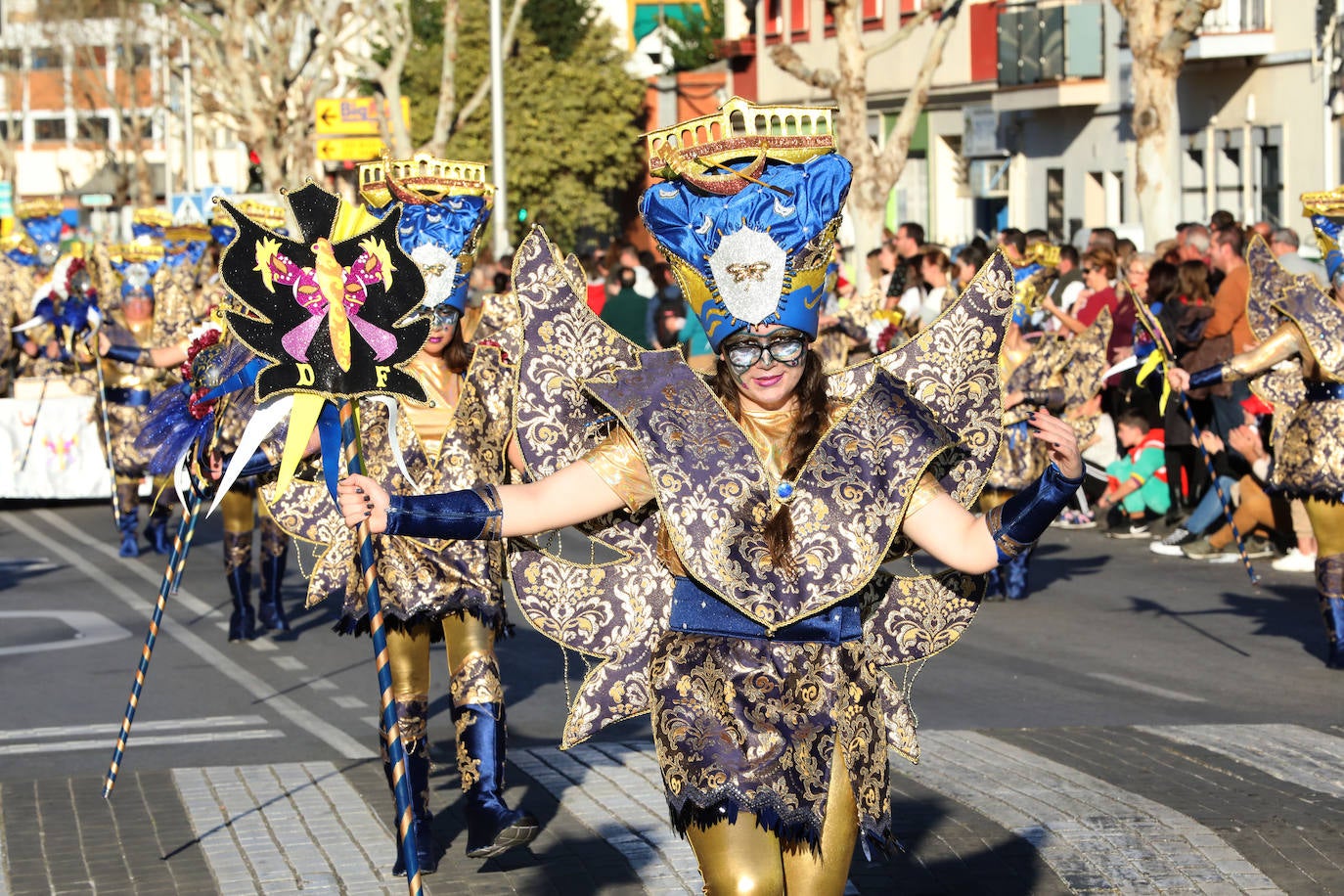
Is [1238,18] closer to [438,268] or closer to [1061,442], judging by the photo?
[438,268]

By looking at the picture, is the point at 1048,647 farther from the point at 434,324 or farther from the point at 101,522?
the point at 101,522

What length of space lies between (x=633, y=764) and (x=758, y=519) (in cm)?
418

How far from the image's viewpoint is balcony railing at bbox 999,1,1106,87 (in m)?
34.1

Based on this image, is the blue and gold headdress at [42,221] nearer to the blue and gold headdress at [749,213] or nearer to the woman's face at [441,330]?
the woman's face at [441,330]

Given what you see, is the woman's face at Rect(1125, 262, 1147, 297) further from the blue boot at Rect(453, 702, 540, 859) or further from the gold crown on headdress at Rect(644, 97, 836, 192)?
the gold crown on headdress at Rect(644, 97, 836, 192)

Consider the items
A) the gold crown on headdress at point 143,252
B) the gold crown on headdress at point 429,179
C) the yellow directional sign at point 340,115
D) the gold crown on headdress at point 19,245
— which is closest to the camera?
the gold crown on headdress at point 429,179

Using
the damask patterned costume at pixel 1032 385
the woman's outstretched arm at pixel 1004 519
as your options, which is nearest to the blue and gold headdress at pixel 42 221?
the damask patterned costume at pixel 1032 385

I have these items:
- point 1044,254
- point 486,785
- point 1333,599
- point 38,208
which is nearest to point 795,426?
point 486,785

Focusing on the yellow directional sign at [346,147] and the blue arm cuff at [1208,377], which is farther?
the yellow directional sign at [346,147]

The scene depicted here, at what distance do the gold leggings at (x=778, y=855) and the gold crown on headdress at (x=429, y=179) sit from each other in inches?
139

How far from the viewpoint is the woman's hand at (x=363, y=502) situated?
4996mm

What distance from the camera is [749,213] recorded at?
5.26 metres

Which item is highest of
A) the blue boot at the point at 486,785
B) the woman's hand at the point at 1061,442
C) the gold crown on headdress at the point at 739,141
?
the gold crown on headdress at the point at 739,141

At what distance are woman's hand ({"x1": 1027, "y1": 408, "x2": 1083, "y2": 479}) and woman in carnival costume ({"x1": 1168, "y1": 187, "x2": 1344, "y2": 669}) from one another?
548cm
